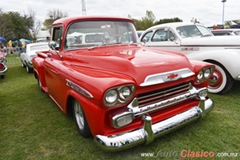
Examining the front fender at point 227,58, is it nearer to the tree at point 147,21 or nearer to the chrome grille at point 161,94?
the chrome grille at point 161,94

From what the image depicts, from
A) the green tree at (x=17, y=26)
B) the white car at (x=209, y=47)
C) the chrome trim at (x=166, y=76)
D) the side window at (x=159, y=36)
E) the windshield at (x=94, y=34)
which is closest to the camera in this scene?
the chrome trim at (x=166, y=76)

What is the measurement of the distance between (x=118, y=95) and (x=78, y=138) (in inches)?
45.2

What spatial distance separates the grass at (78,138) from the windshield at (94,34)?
4.38 feet

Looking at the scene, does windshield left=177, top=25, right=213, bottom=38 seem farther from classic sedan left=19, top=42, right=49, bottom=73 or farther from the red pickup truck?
classic sedan left=19, top=42, right=49, bottom=73

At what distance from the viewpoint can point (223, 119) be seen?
118 inches

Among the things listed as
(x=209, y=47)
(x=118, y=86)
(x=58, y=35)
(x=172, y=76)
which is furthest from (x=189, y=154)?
(x=209, y=47)

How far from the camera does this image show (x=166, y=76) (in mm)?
2271

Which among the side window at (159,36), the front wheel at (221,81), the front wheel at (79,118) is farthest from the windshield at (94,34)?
the side window at (159,36)

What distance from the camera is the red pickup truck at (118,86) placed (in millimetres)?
1970

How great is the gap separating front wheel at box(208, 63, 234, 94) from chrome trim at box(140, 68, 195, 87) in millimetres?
1961

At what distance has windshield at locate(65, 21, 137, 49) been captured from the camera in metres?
3.11

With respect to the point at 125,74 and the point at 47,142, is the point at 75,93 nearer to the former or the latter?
the point at 125,74

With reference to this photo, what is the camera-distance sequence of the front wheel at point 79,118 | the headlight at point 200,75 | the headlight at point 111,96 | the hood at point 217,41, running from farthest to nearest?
the hood at point 217,41 < the headlight at point 200,75 < the front wheel at point 79,118 < the headlight at point 111,96

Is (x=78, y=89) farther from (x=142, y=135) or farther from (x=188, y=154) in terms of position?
(x=188, y=154)
